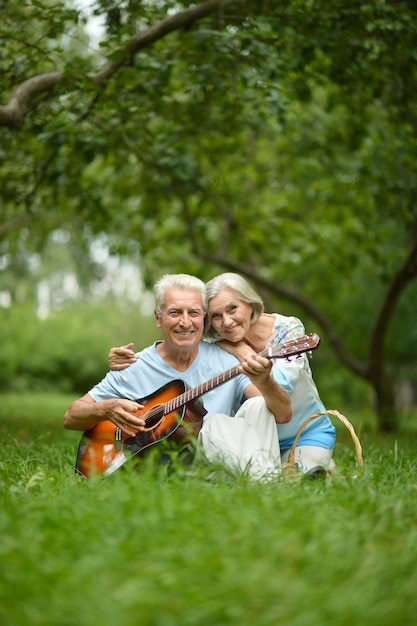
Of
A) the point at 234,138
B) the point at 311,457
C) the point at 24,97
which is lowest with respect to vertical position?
the point at 234,138

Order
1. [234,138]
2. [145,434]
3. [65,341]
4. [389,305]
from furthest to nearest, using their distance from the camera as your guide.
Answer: [65,341]
[234,138]
[389,305]
[145,434]

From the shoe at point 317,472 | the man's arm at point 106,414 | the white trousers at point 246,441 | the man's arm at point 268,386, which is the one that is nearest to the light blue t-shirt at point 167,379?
the man's arm at point 106,414

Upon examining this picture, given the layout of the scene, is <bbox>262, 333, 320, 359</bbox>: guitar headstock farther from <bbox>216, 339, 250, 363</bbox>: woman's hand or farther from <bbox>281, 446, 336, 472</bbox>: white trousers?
<bbox>281, 446, 336, 472</bbox>: white trousers

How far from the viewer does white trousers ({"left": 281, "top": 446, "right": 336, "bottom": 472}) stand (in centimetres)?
418

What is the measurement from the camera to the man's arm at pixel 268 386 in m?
3.77

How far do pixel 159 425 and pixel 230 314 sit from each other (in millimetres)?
800

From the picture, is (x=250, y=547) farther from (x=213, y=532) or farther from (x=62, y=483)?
(x=62, y=483)

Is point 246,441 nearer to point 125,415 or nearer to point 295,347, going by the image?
point 295,347

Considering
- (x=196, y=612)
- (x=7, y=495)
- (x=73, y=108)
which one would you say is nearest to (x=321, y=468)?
(x=7, y=495)

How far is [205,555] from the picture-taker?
7.77 feet

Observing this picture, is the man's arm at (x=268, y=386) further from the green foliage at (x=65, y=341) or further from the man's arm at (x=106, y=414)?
the green foliage at (x=65, y=341)

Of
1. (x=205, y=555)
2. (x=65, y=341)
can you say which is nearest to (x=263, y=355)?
(x=205, y=555)

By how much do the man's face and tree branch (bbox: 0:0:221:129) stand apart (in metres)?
2.22

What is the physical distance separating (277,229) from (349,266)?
4.40 ft
